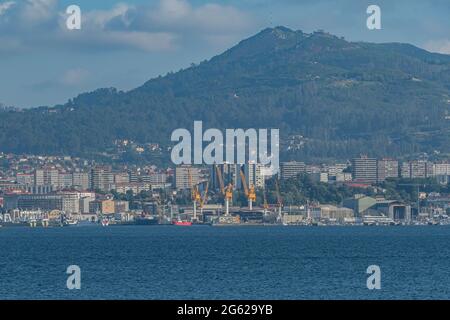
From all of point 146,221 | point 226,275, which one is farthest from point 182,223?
point 226,275

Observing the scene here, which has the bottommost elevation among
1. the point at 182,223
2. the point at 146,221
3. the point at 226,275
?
the point at 182,223

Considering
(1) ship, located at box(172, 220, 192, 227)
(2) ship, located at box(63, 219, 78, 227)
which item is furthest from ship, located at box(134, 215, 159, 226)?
(2) ship, located at box(63, 219, 78, 227)

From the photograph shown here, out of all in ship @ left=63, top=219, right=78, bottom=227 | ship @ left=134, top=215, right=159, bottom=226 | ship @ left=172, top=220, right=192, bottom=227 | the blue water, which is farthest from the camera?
ship @ left=134, top=215, right=159, bottom=226

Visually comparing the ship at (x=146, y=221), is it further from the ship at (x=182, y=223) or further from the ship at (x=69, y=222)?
the ship at (x=69, y=222)

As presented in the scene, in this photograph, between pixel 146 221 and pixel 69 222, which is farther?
pixel 69 222

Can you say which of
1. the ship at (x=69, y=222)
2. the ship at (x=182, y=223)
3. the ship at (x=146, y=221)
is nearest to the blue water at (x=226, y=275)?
the ship at (x=182, y=223)

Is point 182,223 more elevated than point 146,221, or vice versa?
point 146,221

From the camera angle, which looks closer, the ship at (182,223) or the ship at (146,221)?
the ship at (182,223)

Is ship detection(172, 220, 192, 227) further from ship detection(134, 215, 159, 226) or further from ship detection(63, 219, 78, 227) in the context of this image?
ship detection(63, 219, 78, 227)

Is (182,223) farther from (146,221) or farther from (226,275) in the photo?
(226,275)
